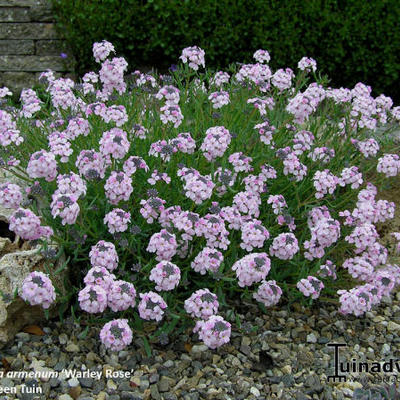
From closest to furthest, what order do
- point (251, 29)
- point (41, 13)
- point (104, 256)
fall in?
point (104, 256)
point (251, 29)
point (41, 13)

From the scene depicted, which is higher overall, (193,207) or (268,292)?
(193,207)

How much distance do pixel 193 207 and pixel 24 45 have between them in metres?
4.73

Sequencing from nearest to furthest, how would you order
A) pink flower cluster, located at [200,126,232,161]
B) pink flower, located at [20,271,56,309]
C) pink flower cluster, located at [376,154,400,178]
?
1. pink flower, located at [20,271,56,309]
2. pink flower cluster, located at [200,126,232,161]
3. pink flower cluster, located at [376,154,400,178]

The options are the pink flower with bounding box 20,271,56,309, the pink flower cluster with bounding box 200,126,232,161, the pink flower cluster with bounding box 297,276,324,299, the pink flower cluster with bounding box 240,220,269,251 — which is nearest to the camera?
the pink flower with bounding box 20,271,56,309

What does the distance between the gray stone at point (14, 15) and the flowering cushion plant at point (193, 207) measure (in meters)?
3.37

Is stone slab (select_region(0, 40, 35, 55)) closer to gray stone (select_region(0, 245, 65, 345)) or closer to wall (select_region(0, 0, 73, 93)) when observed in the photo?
wall (select_region(0, 0, 73, 93))

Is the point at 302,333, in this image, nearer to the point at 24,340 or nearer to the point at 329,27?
the point at 24,340

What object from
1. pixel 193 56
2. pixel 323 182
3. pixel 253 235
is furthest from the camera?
pixel 193 56

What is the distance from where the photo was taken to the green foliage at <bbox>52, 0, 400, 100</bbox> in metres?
6.69

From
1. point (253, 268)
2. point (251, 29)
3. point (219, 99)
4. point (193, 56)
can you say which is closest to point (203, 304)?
point (253, 268)

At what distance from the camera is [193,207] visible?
373 centimetres

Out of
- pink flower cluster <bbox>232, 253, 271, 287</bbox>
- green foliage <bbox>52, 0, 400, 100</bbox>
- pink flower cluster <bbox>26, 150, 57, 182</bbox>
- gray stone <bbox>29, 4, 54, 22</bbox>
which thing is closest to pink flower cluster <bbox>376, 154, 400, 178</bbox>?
pink flower cluster <bbox>232, 253, 271, 287</bbox>

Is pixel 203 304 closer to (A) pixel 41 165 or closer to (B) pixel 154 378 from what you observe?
(B) pixel 154 378

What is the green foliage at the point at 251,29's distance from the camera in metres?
6.69
